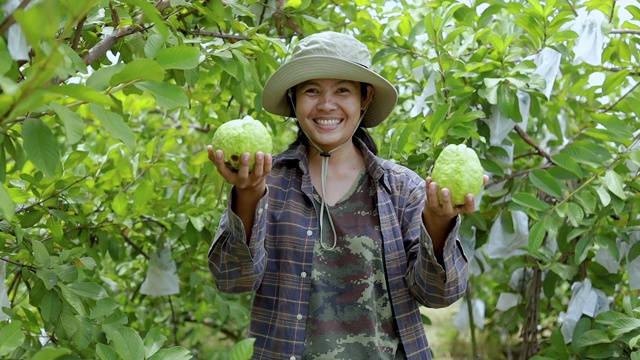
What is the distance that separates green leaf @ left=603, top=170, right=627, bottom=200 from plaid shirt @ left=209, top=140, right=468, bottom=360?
2.23ft

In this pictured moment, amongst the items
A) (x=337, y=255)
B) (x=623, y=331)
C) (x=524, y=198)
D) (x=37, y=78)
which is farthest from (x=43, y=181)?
(x=623, y=331)

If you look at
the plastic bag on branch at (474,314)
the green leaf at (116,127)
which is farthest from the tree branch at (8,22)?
the plastic bag on branch at (474,314)

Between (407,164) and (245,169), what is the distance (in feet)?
2.79

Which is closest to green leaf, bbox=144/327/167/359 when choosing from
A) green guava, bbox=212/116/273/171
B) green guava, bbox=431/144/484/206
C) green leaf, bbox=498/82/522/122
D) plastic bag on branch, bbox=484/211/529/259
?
green guava, bbox=212/116/273/171

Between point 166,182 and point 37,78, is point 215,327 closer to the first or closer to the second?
point 166,182

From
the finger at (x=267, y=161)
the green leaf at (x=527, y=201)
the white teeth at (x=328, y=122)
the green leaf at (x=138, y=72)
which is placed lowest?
the green leaf at (x=527, y=201)

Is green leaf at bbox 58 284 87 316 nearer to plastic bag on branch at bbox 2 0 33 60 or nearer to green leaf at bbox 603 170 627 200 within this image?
plastic bag on branch at bbox 2 0 33 60

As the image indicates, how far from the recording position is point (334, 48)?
1764mm

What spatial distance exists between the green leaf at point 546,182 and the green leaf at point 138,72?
1.47 meters

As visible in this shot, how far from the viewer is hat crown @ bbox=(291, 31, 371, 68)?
176cm

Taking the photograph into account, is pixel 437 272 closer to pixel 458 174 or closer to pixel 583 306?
pixel 458 174

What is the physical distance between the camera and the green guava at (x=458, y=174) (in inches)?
59.7

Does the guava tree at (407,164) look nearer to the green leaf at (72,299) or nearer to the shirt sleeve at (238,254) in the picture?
the green leaf at (72,299)

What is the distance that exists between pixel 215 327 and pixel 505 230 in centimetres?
158
